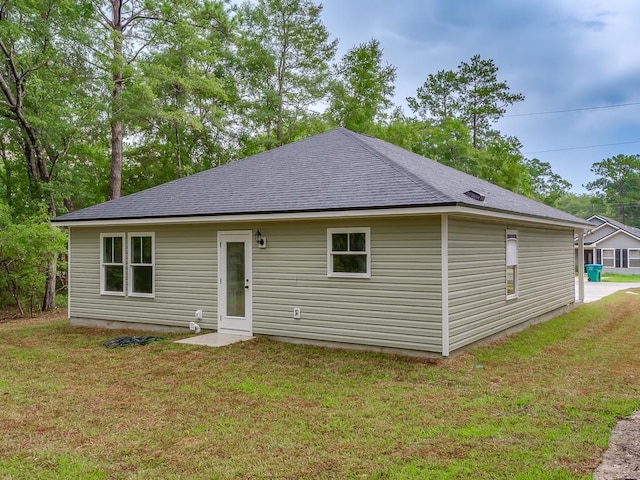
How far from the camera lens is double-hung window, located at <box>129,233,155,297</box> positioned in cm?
952

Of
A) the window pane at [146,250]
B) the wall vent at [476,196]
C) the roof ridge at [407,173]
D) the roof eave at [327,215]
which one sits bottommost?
the window pane at [146,250]

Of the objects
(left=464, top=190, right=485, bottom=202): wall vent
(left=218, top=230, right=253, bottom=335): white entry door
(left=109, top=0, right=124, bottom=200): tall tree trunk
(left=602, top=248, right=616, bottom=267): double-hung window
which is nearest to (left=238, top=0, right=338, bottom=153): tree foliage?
(left=109, top=0, right=124, bottom=200): tall tree trunk

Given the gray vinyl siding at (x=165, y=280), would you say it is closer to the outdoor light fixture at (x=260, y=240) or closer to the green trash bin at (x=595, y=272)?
the outdoor light fixture at (x=260, y=240)

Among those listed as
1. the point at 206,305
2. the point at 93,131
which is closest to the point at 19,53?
the point at 93,131

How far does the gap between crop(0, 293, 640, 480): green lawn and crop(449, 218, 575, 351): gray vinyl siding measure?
1.73 ft

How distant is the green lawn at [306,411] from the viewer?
358 centimetres

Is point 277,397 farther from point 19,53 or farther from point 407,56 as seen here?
point 407,56

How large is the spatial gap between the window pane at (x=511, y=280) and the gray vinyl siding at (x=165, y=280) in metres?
5.57

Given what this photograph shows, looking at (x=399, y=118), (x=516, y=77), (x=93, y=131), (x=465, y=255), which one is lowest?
(x=465, y=255)

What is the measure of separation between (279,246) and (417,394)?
3740 mm

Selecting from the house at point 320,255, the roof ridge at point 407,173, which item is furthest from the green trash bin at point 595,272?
the roof ridge at point 407,173

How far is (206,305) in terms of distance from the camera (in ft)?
29.2

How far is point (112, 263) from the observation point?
9898 millimetres

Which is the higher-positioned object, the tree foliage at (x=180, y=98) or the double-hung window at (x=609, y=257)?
the tree foliage at (x=180, y=98)
